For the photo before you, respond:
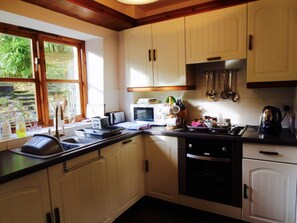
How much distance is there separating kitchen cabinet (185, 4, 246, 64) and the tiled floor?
1.53 meters

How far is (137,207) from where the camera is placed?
7.59ft

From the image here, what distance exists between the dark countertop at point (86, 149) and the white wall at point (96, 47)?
30.2 inches

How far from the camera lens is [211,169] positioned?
2.01m

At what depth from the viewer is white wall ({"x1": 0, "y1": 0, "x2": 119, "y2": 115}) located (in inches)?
81.2

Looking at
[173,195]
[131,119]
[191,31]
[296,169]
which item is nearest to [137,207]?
[173,195]

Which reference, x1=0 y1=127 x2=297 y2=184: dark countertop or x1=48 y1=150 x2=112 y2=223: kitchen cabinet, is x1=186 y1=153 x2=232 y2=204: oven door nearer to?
x1=0 y1=127 x2=297 y2=184: dark countertop

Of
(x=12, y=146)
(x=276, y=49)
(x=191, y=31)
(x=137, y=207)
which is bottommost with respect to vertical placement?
(x=137, y=207)

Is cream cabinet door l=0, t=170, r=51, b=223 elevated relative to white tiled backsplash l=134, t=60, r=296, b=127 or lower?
lower

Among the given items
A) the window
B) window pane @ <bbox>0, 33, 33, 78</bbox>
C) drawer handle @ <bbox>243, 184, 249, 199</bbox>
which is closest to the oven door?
drawer handle @ <bbox>243, 184, 249, 199</bbox>

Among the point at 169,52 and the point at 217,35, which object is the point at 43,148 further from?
the point at 217,35

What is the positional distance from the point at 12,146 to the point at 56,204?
2.15 ft

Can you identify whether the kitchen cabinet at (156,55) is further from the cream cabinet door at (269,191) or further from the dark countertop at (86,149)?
the cream cabinet door at (269,191)

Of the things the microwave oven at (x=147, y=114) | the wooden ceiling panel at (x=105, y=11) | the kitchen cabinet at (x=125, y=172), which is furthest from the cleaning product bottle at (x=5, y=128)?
the microwave oven at (x=147, y=114)

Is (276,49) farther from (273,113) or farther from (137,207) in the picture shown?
(137,207)
